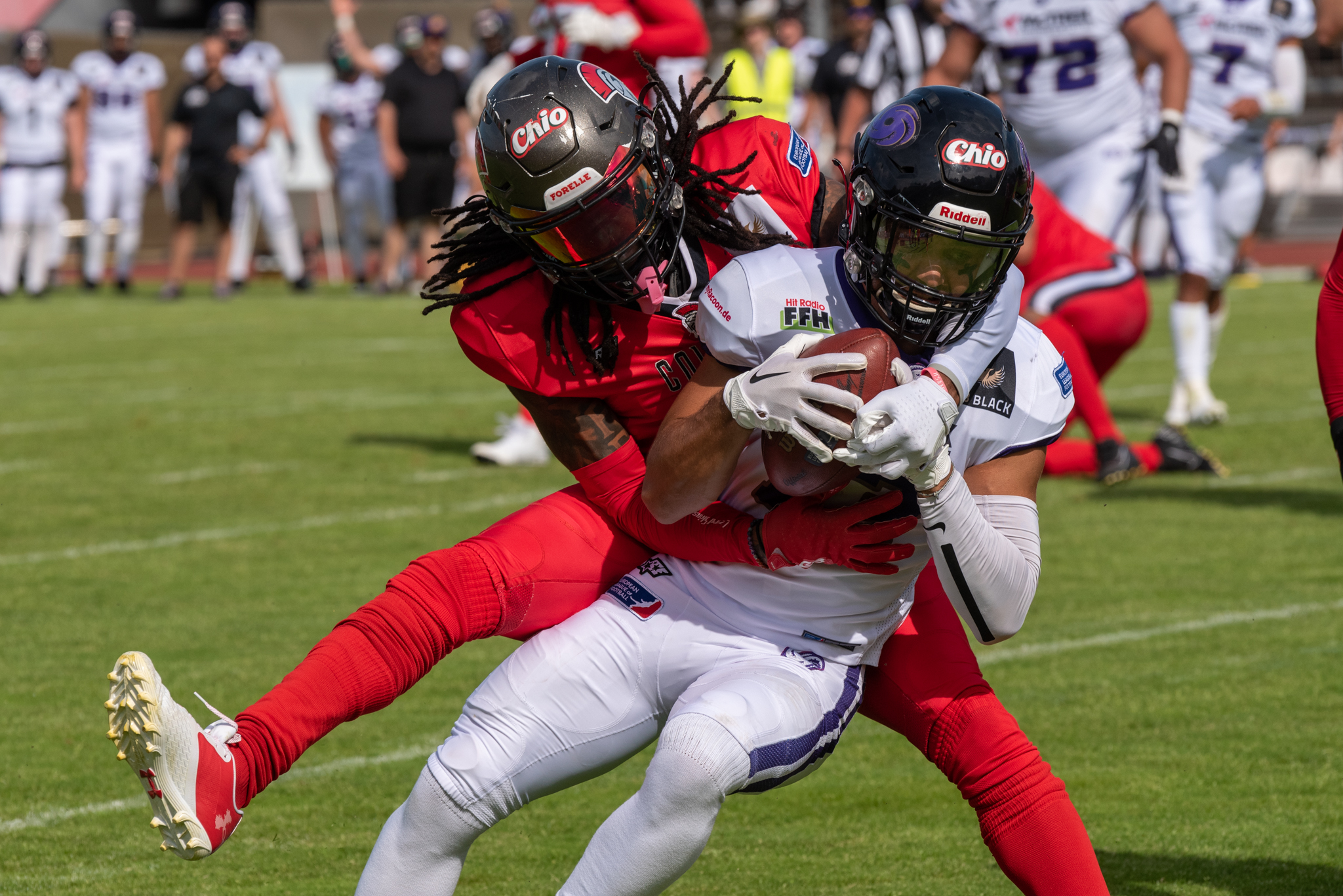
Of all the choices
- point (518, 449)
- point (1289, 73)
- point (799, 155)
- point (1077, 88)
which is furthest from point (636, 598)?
point (1289, 73)

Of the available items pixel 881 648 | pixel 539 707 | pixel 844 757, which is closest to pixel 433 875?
pixel 539 707

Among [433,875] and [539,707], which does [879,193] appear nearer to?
[539,707]

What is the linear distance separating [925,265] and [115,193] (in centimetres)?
1575

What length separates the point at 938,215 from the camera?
8.57 feet

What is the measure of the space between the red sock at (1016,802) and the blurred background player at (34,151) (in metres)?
15.1

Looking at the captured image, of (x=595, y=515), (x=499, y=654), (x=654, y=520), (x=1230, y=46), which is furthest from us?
(x=1230, y=46)

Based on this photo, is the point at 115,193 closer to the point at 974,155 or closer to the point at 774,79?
the point at 774,79

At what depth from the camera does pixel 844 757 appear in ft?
13.4

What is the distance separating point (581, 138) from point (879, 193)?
1.74 feet

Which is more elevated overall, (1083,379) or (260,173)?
(1083,379)

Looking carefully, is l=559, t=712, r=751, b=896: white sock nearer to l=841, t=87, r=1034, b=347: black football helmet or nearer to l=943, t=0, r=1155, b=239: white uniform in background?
l=841, t=87, r=1034, b=347: black football helmet

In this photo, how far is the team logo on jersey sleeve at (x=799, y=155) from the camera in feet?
11.0

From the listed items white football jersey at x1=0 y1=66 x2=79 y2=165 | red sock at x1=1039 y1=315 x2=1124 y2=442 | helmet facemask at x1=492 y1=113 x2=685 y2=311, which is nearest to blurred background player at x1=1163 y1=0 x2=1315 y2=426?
red sock at x1=1039 y1=315 x2=1124 y2=442

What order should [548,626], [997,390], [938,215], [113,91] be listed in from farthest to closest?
[113,91] < [548,626] < [997,390] < [938,215]
